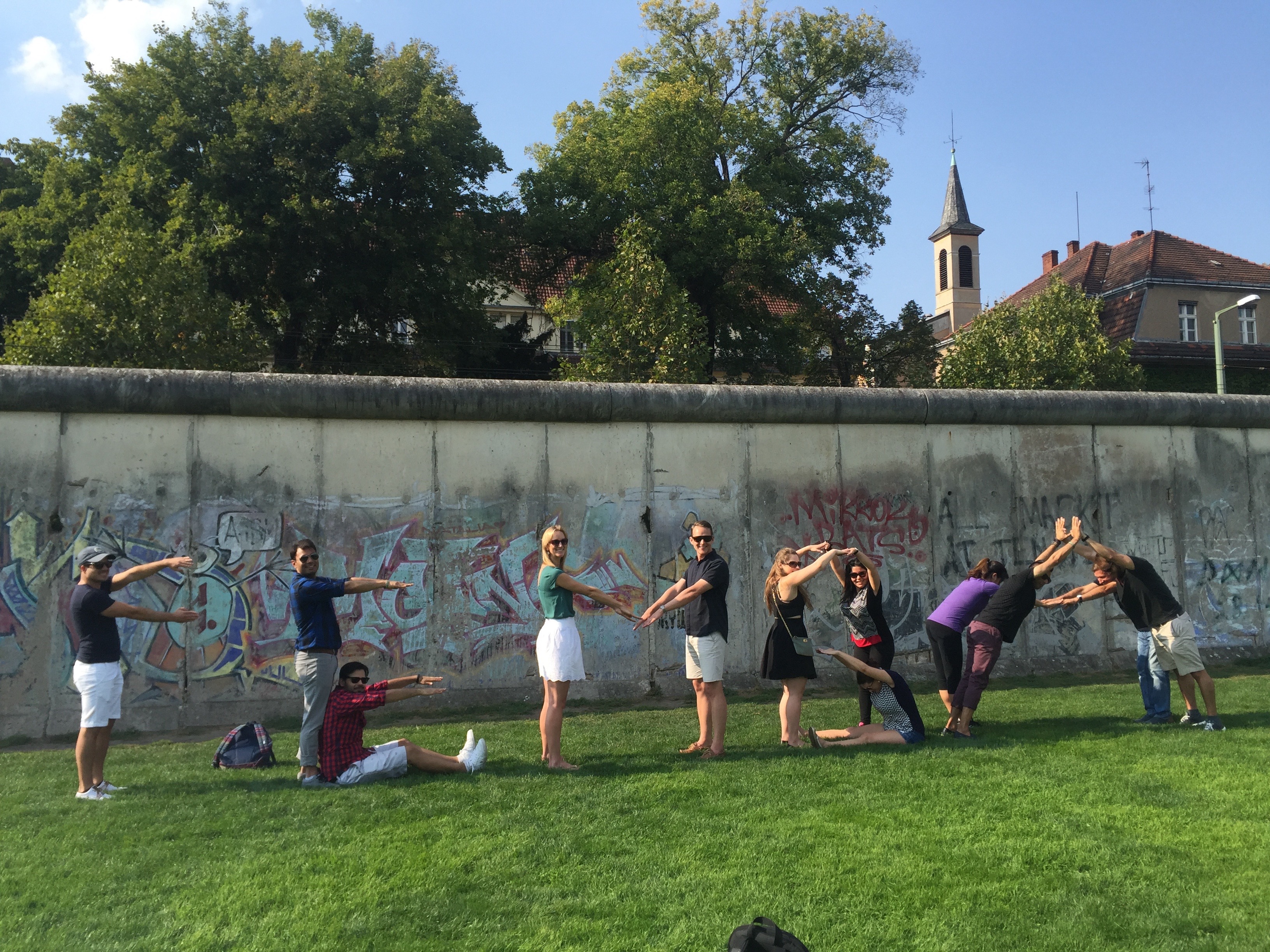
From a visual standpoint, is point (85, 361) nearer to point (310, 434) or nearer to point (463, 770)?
point (310, 434)

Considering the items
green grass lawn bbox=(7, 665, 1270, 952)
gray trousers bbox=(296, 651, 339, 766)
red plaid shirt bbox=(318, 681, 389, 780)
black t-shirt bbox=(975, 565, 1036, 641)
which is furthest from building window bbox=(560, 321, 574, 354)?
green grass lawn bbox=(7, 665, 1270, 952)

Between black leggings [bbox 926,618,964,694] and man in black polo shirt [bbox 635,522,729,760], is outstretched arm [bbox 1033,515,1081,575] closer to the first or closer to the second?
black leggings [bbox 926,618,964,694]

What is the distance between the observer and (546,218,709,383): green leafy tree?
880 inches

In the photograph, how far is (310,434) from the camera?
33.2 ft

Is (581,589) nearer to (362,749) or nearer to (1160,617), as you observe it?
(362,749)

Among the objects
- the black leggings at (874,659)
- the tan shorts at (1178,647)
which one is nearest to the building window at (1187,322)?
the tan shorts at (1178,647)

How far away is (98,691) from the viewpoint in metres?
6.85

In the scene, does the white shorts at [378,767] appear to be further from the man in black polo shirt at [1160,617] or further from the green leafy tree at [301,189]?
the green leafy tree at [301,189]

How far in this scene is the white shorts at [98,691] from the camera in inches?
267

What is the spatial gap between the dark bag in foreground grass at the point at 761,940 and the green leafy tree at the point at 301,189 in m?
23.3

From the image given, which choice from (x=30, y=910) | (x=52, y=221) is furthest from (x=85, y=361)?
(x=30, y=910)

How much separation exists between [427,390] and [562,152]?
24120mm

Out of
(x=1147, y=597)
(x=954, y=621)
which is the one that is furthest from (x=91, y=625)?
(x=1147, y=597)

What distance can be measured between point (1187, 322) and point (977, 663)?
1539 inches
